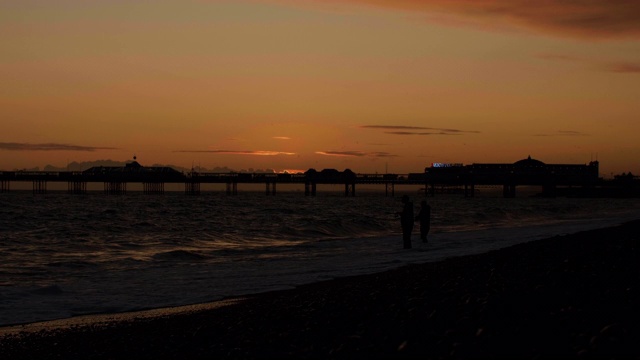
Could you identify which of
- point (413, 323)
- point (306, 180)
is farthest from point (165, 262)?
point (306, 180)

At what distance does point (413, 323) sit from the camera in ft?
26.9

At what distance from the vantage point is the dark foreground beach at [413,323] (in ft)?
22.7

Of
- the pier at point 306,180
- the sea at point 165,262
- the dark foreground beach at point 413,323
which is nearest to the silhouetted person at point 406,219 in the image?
the sea at point 165,262

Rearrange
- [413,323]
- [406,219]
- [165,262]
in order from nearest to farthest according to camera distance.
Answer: [413,323], [165,262], [406,219]

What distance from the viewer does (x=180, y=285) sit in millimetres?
17406

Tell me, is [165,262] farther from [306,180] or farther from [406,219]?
[306,180]

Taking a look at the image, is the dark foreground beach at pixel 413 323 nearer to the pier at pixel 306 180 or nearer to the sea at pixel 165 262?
the sea at pixel 165 262

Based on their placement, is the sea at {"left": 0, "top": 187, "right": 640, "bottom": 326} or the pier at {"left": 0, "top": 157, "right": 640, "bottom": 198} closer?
the sea at {"left": 0, "top": 187, "right": 640, "bottom": 326}

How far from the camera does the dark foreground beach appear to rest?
272 inches

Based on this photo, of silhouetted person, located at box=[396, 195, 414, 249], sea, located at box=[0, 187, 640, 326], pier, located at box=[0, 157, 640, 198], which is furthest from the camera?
pier, located at box=[0, 157, 640, 198]

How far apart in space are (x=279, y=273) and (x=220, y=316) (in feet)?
→ 26.2

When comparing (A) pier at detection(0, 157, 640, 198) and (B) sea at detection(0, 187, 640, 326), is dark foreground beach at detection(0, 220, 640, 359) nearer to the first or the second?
(B) sea at detection(0, 187, 640, 326)

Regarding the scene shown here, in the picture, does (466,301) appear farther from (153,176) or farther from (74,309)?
(153,176)

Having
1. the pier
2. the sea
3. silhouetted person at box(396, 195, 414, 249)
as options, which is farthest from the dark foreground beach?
the pier
